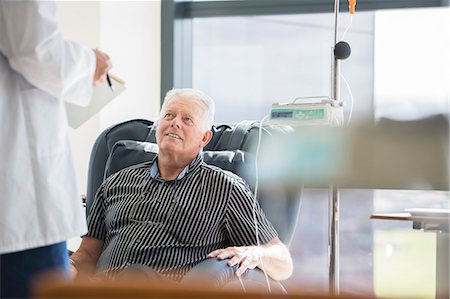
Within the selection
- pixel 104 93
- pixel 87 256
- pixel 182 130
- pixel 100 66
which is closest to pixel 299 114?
pixel 182 130

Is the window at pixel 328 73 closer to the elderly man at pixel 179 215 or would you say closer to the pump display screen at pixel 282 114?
the elderly man at pixel 179 215

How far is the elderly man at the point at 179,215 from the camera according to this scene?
2.29 meters

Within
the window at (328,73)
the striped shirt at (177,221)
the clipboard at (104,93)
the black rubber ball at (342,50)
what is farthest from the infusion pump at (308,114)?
the window at (328,73)

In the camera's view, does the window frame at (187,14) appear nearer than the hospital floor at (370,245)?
No

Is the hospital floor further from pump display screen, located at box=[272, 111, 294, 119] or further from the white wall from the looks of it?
pump display screen, located at box=[272, 111, 294, 119]

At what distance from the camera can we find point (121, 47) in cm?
366

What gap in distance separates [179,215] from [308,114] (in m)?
0.54

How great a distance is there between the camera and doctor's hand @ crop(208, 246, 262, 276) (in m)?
2.12

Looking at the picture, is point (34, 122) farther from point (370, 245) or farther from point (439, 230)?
point (370, 245)

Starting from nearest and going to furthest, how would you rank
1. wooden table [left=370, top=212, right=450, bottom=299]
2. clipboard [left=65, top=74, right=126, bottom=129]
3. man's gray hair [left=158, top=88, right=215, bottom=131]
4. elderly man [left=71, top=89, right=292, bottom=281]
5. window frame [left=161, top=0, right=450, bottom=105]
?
clipboard [left=65, top=74, right=126, bottom=129] < elderly man [left=71, top=89, right=292, bottom=281] < wooden table [left=370, top=212, right=450, bottom=299] < man's gray hair [left=158, top=88, right=215, bottom=131] < window frame [left=161, top=0, right=450, bottom=105]

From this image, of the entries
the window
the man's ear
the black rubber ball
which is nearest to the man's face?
the man's ear

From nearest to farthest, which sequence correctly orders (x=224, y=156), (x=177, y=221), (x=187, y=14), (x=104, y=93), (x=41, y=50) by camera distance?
1. (x=41, y=50)
2. (x=104, y=93)
3. (x=177, y=221)
4. (x=224, y=156)
5. (x=187, y=14)

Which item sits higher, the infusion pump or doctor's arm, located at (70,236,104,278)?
the infusion pump

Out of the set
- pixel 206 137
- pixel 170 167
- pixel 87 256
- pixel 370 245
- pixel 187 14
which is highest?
pixel 187 14
